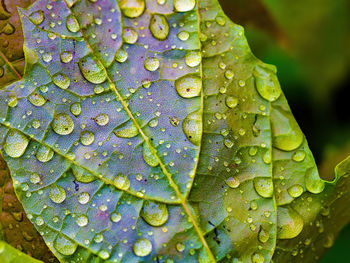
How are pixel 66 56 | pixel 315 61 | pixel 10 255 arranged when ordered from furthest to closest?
1. pixel 315 61
2. pixel 66 56
3. pixel 10 255

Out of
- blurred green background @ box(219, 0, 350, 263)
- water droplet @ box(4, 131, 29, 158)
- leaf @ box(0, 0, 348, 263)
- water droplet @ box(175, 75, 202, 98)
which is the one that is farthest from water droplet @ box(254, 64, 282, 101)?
blurred green background @ box(219, 0, 350, 263)

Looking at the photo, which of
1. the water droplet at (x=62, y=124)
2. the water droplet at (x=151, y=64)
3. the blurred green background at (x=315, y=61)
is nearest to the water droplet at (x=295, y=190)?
the water droplet at (x=151, y=64)

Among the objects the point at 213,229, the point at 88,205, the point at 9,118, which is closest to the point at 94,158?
the point at 88,205

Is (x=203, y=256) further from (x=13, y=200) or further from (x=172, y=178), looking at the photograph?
(x=13, y=200)

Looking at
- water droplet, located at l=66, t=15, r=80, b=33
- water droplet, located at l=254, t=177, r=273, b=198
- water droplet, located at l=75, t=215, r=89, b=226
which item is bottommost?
water droplet, located at l=254, t=177, r=273, b=198

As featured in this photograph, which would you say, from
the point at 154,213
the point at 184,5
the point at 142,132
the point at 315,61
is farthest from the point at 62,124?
the point at 315,61

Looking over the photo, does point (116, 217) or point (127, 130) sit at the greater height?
point (127, 130)

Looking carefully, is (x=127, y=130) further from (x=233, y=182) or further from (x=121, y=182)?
(x=233, y=182)

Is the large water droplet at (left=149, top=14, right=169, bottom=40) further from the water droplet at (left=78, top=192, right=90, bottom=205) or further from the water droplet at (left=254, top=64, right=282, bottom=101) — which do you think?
the water droplet at (left=78, top=192, right=90, bottom=205)
